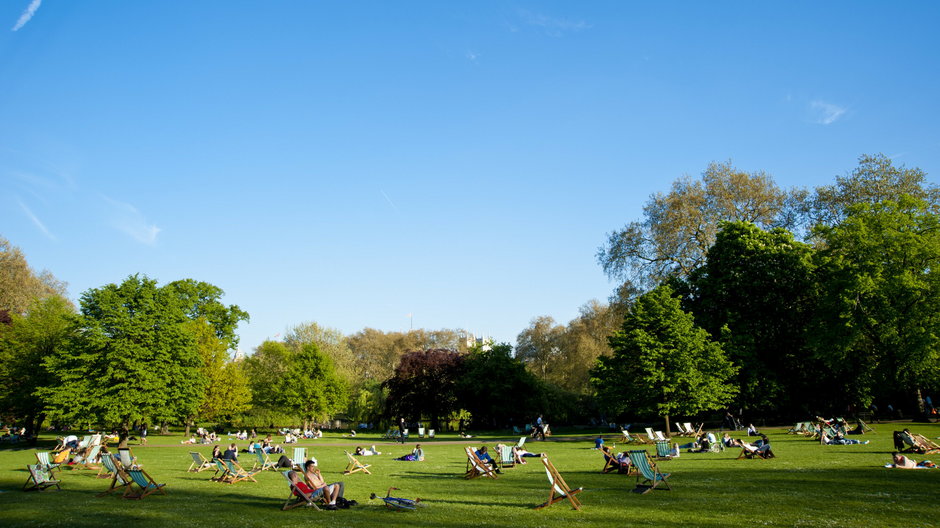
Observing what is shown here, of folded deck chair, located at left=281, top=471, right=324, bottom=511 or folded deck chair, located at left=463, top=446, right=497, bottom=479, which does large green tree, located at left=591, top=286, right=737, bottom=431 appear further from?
folded deck chair, located at left=281, top=471, right=324, bottom=511

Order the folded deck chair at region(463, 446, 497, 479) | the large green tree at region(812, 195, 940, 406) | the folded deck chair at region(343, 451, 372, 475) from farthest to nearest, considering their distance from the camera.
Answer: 1. the large green tree at region(812, 195, 940, 406)
2. the folded deck chair at region(343, 451, 372, 475)
3. the folded deck chair at region(463, 446, 497, 479)

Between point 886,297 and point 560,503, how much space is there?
31731mm

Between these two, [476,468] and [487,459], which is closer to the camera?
[476,468]

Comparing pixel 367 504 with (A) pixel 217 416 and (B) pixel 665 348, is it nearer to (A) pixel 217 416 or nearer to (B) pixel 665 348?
(B) pixel 665 348

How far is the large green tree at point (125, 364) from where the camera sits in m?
37.5

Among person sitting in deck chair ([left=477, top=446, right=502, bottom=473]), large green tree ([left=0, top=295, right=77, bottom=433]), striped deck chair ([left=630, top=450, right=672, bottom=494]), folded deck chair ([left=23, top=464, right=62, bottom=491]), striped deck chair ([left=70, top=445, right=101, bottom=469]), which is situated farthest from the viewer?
large green tree ([left=0, top=295, right=77, bottom=433])

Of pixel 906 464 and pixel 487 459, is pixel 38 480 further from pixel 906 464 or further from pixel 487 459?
pixel 906 464

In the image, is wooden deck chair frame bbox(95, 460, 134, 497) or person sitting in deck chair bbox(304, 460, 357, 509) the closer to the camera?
person sitting in deck chair bbox(304, 460, 357, 509)

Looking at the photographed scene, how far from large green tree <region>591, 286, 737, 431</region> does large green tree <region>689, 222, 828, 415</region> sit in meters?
5.58

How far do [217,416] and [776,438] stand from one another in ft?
164

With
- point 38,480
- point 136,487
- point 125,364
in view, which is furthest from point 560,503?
point 125,364

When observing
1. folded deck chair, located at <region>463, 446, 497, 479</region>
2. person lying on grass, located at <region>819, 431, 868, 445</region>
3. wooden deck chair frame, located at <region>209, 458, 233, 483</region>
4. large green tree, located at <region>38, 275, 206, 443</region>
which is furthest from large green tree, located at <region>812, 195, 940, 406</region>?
large green tree, located at <region>38, 275, 206, 443</region>

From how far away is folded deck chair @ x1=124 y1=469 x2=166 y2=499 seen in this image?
15.2 meters

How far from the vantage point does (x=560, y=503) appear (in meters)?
12.9
